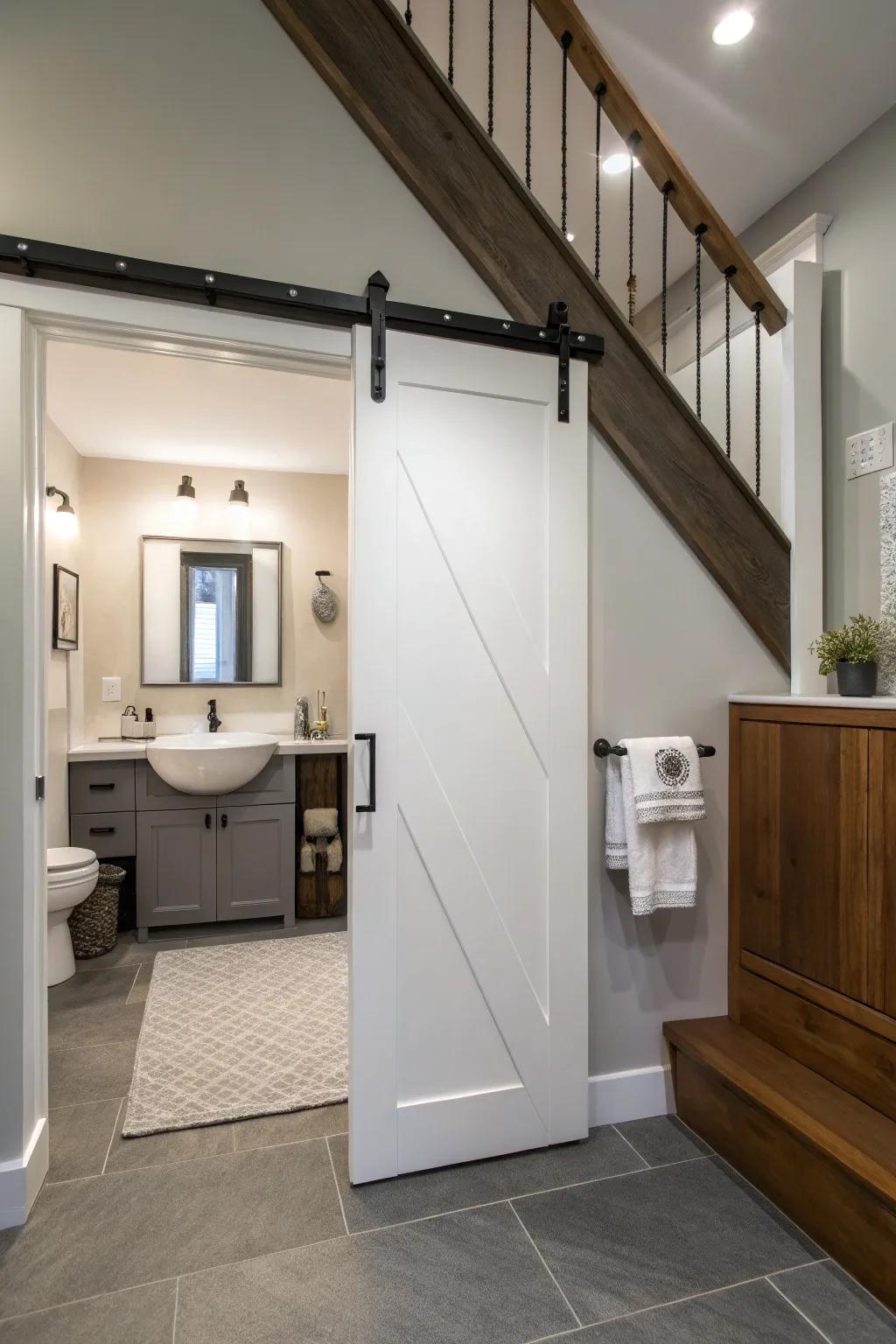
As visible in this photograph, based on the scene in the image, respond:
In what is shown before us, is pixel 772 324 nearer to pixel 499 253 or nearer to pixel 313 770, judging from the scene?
pixel 499 253

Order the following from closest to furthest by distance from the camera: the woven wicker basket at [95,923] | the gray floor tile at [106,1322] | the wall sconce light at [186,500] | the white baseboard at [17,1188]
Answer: the gray floor tile at [106,1322] < the white baseboard at [17,1188] < the woven wicker basket at [95,923] < the wall sconce light at [186,500]

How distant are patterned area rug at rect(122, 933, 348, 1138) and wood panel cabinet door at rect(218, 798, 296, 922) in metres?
0.25

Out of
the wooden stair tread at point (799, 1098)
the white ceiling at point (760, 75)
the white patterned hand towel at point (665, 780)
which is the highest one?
the white ceiling at point (760, 75)

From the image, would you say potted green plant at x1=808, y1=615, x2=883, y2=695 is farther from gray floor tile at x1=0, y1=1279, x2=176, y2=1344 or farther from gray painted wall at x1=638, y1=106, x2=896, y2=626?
gray floor tile at x1=0, y1=1279, x2=176, y2=1344

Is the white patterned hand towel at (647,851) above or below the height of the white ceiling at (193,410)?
below

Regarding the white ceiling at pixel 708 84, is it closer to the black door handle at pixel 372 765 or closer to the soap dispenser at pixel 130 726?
the black door handle at pixel 372 765

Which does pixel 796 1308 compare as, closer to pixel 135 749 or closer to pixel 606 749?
pixel 606 749

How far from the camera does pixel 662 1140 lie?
2.04 meters

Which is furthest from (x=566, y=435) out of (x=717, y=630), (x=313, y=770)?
(x=313, y=770)

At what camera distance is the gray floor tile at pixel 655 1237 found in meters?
1.53

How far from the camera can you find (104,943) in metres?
3.41

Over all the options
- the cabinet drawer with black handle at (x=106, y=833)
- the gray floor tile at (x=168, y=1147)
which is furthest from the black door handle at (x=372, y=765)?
the cabinet drawer with black handle at (x=106, y=833)

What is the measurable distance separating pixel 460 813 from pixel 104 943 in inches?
94.3

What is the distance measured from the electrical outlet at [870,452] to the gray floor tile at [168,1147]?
9.17 ft
